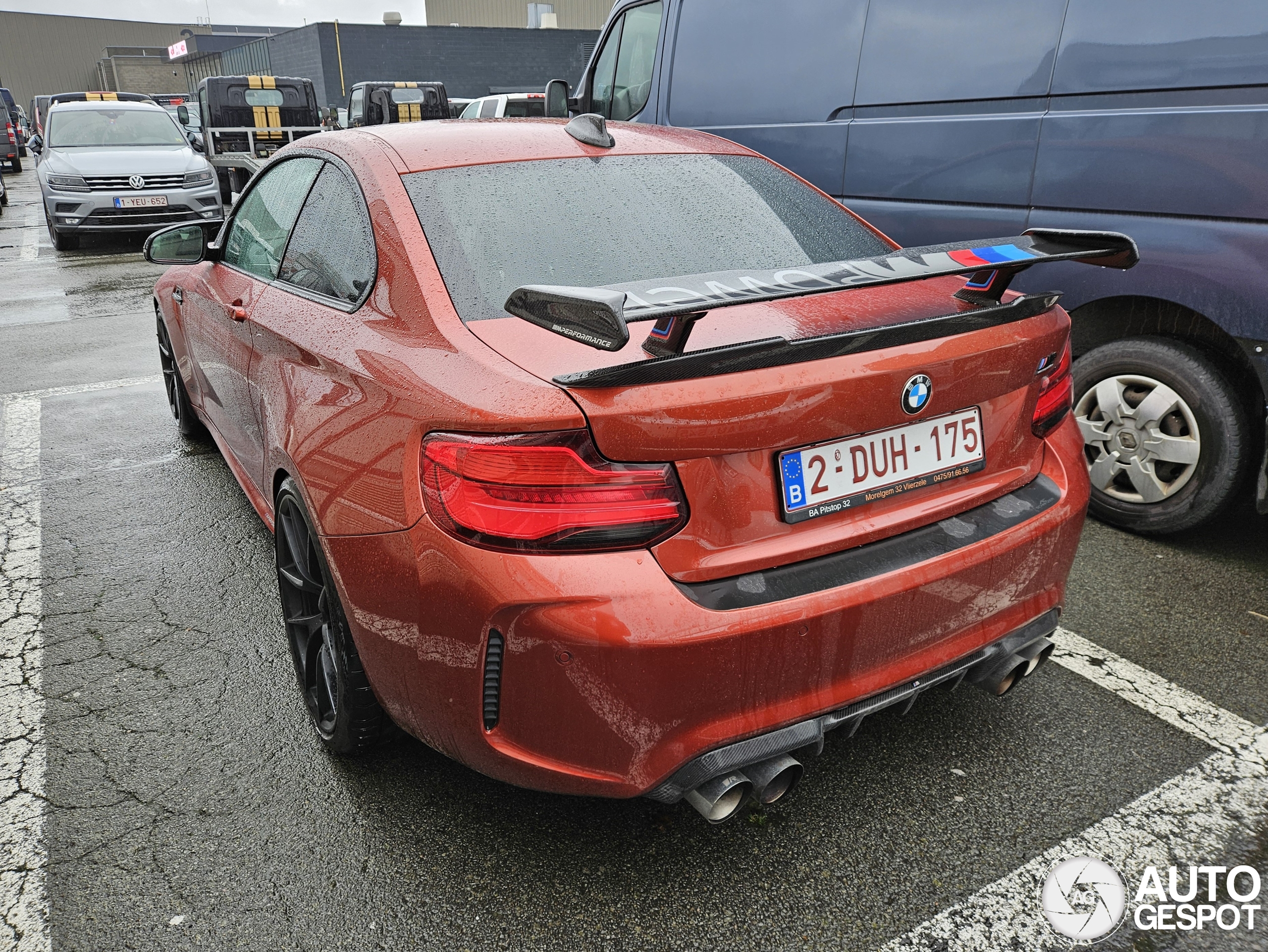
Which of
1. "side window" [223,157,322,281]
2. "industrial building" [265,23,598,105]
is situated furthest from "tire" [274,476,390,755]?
"industrial building" [265,23,598,105]

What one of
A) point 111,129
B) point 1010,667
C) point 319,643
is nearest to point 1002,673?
point 1010,667

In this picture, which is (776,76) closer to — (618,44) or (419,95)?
(618,44)

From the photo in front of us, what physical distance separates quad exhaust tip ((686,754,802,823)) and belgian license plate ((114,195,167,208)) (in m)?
Answer: 12.7

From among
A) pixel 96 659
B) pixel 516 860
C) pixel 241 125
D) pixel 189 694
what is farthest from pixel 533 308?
pixel 241 125

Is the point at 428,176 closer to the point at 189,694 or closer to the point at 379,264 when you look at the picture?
the point at 379,264

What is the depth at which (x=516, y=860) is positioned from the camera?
2.01 metres

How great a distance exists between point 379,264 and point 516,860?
1.37 meters

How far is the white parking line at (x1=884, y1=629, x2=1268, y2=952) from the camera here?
1817 millimetres

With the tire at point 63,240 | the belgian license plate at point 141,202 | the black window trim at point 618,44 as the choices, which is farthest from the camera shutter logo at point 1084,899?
the tire at point 63,240

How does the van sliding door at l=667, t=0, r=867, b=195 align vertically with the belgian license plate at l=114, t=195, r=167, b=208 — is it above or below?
above

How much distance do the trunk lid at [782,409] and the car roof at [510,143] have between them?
0.70 m

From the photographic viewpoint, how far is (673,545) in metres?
1.61

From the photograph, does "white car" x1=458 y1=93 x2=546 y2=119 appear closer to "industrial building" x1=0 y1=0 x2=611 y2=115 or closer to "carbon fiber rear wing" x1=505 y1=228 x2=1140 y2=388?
"carbon fiber rear wing" x1=505 y1=228 x2=1140 y2=388

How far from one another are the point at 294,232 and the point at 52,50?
9696cm
